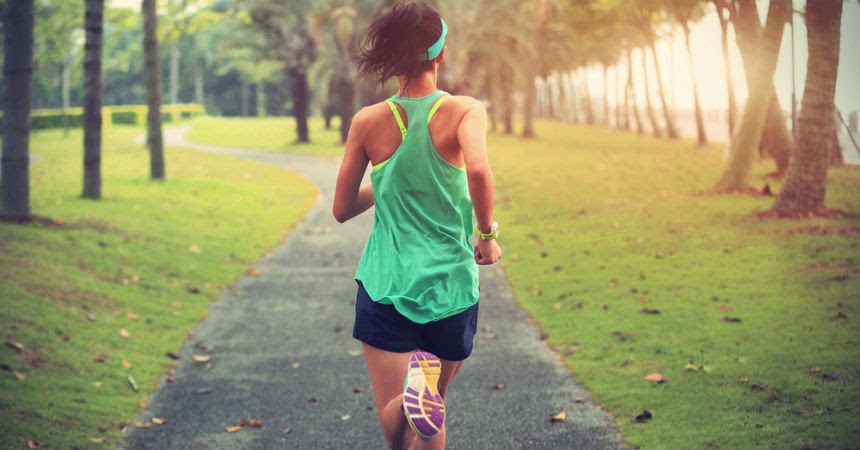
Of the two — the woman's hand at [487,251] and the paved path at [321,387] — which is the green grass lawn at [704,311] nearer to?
the paved path at [321,387]

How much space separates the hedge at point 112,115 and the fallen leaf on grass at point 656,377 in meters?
40.8

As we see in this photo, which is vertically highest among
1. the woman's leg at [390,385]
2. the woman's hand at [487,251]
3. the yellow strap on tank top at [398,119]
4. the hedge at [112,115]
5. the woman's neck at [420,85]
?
the woman's neck at [420,85]

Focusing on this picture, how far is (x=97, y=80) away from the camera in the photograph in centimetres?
1642

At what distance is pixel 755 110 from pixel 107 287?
35.4ft

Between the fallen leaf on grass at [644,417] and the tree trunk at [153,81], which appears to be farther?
the tree trunk at [153,81]

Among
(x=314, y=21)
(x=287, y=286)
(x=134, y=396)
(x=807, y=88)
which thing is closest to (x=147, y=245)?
(x=287, y=286)

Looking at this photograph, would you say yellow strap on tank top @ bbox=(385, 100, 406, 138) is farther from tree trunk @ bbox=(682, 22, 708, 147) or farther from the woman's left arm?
tree trunk @ bbox=(682, 22, 708, 147)

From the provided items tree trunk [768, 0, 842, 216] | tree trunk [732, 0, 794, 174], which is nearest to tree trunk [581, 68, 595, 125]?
tree trunk [732, 0, 794, 174]

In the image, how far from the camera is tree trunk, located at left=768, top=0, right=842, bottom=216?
9.47 metres

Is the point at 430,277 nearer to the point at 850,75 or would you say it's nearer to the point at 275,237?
the point at 850,75

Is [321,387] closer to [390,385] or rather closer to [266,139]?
[390,385]

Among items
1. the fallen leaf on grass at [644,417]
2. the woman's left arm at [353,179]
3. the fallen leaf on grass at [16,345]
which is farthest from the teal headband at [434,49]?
the fallen leaf on grass at [16,345]

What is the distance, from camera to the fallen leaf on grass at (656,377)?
6371 mm

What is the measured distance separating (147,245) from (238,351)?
5107mm
